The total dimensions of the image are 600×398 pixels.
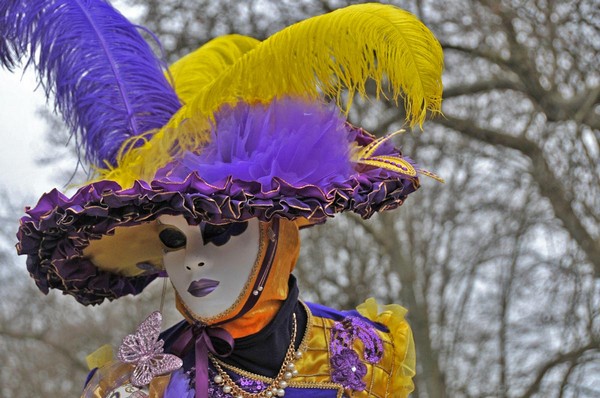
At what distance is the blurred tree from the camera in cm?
607

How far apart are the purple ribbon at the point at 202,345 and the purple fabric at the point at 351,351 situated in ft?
1.27

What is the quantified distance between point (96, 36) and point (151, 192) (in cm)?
94

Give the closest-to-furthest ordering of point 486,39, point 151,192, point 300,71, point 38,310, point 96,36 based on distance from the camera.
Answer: point 151,192 → point 300,71 → point 96,36 → point 486,39 → point 38,310

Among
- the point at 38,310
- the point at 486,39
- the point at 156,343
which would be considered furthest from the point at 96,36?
the point at 38,310

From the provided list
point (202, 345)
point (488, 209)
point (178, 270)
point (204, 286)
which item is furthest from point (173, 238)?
point (488, 209)

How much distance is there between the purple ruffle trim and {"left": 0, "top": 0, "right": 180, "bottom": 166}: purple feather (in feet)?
1.60

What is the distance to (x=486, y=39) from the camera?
661 centimetres

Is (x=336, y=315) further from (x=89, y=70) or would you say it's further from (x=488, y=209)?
(x=488, y=209)

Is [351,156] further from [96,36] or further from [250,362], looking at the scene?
[96,36]

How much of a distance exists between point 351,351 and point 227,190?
2.83 feet

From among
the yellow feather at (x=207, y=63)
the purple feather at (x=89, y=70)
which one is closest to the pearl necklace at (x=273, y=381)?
the purple feather at (x=89, y=70)

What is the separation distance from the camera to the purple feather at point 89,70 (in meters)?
3.57

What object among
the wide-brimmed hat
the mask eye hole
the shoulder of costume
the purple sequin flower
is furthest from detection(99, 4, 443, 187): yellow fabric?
the purple sequin flower

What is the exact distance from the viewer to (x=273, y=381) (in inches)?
132
